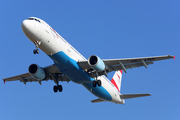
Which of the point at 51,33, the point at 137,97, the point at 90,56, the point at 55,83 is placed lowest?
the point at 137,97

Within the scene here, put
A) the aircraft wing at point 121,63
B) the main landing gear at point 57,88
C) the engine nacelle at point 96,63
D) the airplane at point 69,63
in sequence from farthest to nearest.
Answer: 1. the main landing gear at point 57,88
2. the aircraft wing at point 121,63
3. the engine nacelle at point 96,63
4. the airplane at point 69,63

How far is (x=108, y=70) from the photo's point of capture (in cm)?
3073

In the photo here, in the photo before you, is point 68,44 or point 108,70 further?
point 108,70

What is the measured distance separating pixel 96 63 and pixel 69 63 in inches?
114

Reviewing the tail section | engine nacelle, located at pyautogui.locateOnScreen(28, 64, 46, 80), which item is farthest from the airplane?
the tail section

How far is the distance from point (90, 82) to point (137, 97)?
8.12 metres

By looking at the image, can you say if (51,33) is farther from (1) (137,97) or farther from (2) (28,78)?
(1) (137,97)

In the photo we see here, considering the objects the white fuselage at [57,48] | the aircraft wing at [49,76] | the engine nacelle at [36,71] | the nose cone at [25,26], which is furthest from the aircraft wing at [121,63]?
the nose cone at [25,26]

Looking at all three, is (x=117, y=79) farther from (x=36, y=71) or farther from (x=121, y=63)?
(x=36, y=71)

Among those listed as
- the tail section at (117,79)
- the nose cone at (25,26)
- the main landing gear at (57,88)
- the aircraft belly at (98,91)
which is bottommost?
the aircraft belly at (98,91)

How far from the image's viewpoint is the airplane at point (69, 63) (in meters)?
25.9

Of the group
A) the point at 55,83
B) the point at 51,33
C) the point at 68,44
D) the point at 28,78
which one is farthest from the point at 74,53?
the point at 28,78

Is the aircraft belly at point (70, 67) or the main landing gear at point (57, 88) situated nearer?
the aircraft belly at point (70, 67)

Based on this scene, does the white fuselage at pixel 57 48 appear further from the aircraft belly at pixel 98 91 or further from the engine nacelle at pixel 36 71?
the engine nacelle at pixel 36 71
